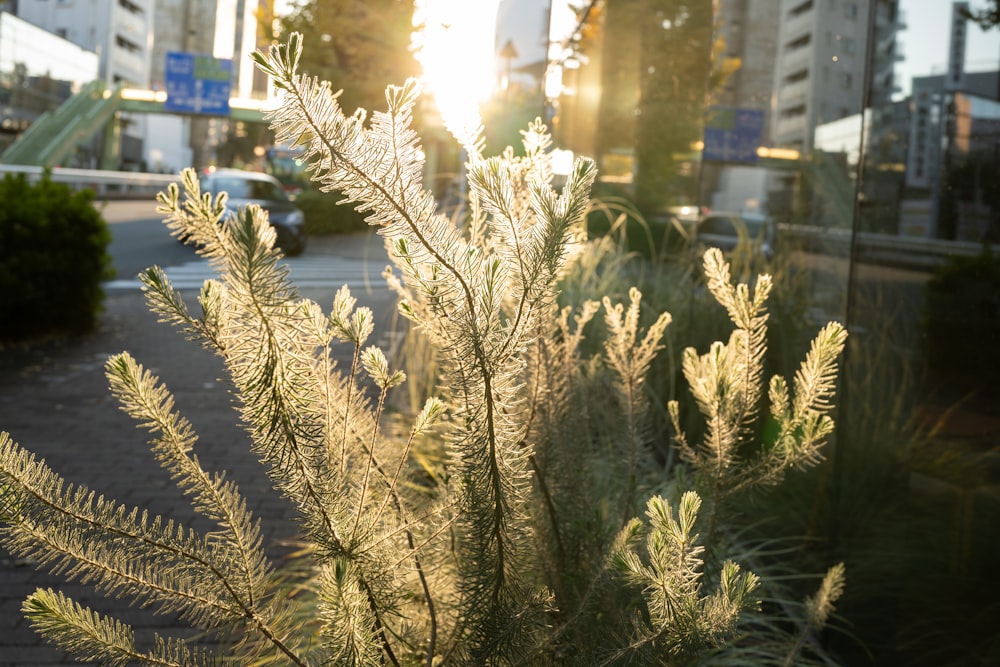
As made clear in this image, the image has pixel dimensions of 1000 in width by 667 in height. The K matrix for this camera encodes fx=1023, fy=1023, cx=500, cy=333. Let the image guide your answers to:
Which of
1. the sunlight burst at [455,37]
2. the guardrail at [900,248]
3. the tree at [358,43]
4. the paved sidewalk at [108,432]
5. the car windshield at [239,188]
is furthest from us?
the tree at [358,43]

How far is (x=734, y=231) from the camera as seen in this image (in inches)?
228

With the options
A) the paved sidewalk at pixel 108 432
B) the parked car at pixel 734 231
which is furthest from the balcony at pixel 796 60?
the paved sidewalk at pixel 108 432

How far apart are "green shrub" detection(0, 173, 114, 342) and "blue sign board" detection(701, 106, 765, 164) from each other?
6094 mm

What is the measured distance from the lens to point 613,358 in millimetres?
2164

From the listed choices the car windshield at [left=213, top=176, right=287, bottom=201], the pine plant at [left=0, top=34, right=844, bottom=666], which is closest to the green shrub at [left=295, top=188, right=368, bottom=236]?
the car windshield at [left=213, top=176, right=287, bottom=201]

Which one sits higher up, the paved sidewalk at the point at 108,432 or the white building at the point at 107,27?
the white building at the point at 107,27

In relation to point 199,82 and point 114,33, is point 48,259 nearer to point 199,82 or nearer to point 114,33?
point 199,82

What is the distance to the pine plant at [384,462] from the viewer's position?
126 centimetres

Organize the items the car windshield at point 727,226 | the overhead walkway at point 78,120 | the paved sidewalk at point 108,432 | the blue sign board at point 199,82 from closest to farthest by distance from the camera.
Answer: the paved sidewalk at point 108,432
the car windshield at point 727,226
the blue sign board at point 199,82
the overhead walkway at point 78,120

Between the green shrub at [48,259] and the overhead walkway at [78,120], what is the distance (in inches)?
1499

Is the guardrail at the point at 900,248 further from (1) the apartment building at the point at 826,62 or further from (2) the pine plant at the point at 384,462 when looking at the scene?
(2) the pine plant at the point at 384,462

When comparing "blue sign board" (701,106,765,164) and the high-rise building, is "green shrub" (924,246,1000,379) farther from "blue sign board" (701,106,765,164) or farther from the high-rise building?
the high-rise building

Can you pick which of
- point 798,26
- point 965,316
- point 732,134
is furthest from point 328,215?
point 965,316

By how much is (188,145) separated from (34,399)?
83745 mm
